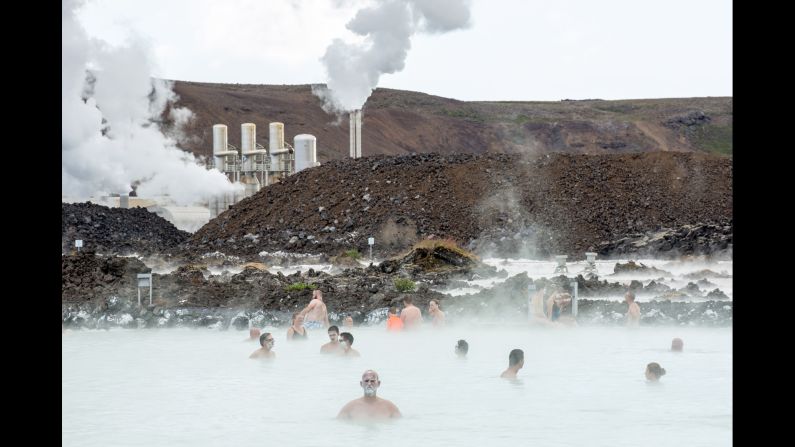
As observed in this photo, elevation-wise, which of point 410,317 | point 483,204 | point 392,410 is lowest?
point 392,410

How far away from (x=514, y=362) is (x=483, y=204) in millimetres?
26292

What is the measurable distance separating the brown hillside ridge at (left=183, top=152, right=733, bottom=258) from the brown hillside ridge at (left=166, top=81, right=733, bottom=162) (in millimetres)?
46641

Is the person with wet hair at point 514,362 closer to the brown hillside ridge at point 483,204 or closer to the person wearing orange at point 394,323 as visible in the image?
the person wearing orange at point 394,323

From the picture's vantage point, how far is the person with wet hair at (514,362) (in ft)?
35.2

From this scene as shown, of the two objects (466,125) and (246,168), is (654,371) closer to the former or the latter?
(246,168)

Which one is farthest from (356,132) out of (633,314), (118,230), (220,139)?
(633,314)

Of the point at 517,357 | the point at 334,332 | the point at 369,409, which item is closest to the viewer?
the point at 369,409

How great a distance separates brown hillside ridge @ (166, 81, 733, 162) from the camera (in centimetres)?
9400

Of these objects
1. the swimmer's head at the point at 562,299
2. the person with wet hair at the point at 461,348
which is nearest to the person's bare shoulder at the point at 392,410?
the person with wet hair at the point at 461,348

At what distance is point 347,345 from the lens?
1299 cm

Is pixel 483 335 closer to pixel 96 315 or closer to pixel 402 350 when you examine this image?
pixel 402 350

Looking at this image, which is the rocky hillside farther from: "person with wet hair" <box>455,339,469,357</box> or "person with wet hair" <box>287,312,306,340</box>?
"person with wet hair" <box>455,339,469,357</box>

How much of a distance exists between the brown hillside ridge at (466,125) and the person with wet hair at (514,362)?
75.2 m

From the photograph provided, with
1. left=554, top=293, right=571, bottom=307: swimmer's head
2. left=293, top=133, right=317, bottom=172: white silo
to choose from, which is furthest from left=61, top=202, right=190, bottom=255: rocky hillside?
left=554, top=293, right=571, bottom=307: swimmer's head
